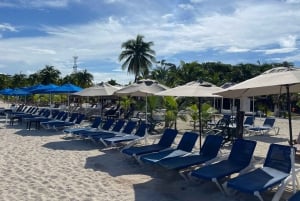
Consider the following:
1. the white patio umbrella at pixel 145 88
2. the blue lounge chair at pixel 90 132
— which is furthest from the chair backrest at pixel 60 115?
the blue lounge chair at pixel 90 132

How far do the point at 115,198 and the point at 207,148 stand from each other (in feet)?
8.88

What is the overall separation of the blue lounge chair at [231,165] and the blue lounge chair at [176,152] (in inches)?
49.4

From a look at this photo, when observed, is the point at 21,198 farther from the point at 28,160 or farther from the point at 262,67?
the point at 262,67

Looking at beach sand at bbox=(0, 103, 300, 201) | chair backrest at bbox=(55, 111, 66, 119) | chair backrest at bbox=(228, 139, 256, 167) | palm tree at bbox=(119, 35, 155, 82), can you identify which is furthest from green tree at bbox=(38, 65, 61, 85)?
chair backrest at bbox=(228, 139, 256, 167)

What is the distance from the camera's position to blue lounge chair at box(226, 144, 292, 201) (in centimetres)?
546

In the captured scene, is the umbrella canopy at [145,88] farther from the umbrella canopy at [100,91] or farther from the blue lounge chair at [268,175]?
the blue lounge chair at [268,175]

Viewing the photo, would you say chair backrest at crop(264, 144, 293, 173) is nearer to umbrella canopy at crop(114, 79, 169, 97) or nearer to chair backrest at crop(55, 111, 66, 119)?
umbrella canopy at crop(114, 79, 169, 97)

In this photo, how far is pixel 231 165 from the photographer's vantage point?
22.8ft

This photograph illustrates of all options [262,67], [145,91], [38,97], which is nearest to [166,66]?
[262,67]

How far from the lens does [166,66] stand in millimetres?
49062

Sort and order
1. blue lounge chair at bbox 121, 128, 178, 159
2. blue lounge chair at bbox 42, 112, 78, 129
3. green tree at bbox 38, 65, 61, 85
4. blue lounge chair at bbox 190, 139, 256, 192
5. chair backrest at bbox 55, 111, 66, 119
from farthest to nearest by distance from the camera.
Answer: green tree at bbox 38, 65, 61, 85 → chair backrest at bbox 55, 111, 66, 119 → blue lounge chair at bbox 42, 112, 78, 129 → blue lounge chair at bbox 121, 128, 178, 159 → blue lounge chair at bbox 190, 139, 256, 192

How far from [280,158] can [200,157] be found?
195 centimetres

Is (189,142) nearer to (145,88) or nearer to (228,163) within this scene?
(228,163)

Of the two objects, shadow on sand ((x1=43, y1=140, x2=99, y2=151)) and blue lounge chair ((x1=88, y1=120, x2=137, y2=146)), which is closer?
shadow on sand ((x1=43, y1=140, x2=99, y2=151))
